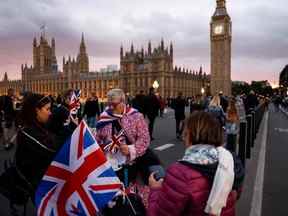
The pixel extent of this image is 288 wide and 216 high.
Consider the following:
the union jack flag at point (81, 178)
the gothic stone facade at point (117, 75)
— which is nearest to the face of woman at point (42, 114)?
the union jack flag at point (81, 178)

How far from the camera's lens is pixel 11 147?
10.3 meters

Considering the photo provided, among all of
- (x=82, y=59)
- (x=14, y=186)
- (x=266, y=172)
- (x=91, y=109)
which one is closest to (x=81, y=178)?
(x=14, y=186)

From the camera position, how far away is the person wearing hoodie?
2081mm

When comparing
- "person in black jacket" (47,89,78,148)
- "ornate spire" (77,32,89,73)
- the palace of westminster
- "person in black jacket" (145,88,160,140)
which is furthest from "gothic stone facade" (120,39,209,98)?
"person in black jacket" (47,89,78,148)

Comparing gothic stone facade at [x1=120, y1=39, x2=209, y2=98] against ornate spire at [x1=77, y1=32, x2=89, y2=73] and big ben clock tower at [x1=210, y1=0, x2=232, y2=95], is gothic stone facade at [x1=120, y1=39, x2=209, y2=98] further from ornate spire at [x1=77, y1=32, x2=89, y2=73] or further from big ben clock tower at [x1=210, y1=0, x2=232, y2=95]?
ornate spire at [x1=77, y1=32, x2=89, y2=73]

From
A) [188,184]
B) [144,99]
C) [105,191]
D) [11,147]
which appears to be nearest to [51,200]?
[105,191]

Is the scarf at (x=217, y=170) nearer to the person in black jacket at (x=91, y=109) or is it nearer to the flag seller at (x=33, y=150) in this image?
the flag seller at (x=33, y=150)

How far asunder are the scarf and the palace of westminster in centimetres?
6831

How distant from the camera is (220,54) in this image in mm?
78000

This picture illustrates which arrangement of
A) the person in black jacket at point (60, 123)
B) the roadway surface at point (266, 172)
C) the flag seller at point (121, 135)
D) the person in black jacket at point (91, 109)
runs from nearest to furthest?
the flag seller at point (121, 135)
the roadway surface at point (266, 172)
the person in black jacket at point (60, 123)
the person in black jacket at point (91, 109)

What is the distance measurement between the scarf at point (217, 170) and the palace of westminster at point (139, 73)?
68313 mm

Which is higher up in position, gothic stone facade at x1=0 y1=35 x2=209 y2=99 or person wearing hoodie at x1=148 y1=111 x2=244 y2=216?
gothic stone facade at x1=0 y1=35 x2=209 y2=99

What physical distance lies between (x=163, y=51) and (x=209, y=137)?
93687mm

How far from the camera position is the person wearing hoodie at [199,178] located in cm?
208
